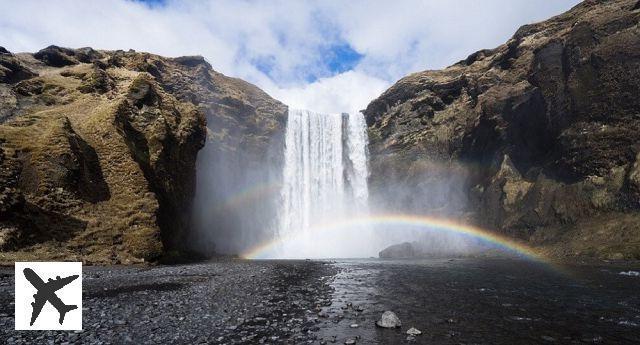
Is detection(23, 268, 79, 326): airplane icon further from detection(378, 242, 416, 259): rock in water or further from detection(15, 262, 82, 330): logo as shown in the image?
detection(378, 242, 416, 259): rock in water

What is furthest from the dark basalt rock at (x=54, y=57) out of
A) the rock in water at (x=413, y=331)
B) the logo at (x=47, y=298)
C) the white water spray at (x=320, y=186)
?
the rock in water at (x=413, y=331)

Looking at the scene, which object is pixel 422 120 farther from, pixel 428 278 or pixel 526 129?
pixel 428 278

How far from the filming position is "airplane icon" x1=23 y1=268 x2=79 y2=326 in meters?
10.7

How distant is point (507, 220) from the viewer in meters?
52.9

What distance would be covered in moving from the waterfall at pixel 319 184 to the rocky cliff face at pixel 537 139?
16.5 feet

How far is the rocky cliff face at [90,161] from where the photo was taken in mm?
28688

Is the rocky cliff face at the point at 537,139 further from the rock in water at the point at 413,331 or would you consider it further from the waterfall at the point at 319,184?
the rock in water at the point at 413,331

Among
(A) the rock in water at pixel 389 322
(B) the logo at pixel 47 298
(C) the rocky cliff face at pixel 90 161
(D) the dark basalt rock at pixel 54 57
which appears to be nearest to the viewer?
(B) the logo at pixel 47 298

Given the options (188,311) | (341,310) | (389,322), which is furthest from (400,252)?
(188,311)

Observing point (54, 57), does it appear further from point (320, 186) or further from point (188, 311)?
point (188, 311)

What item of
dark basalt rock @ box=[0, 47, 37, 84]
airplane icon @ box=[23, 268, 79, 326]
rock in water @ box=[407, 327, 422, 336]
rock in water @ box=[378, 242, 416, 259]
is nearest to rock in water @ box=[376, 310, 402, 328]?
rock in water @ box=[407, 327, 422, 336]

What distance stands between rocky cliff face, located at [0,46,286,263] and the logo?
18702mm

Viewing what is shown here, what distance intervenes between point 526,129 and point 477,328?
53067mm

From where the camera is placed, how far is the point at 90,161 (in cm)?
3394
